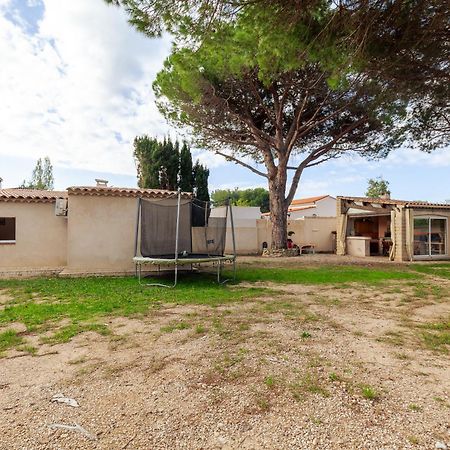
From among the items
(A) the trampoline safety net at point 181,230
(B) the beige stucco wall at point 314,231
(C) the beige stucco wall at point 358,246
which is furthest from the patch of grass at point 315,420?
(B) the beige stucco wall at point 314,231

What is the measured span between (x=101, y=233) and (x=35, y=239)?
2.62 meters

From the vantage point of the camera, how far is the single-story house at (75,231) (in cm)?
953

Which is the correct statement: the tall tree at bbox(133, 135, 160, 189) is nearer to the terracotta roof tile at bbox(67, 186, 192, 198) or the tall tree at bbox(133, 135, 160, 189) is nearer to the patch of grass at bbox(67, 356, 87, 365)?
the terracotta roof tile at bbox(67, 186, 192, 198)

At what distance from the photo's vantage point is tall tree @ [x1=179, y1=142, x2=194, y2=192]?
24.4 m

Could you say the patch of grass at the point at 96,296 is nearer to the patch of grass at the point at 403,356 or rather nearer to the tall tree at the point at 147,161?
the patch of grass at the point at 403,356

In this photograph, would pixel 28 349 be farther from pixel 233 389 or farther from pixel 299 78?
pixel 299 78

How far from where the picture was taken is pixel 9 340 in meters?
3.99

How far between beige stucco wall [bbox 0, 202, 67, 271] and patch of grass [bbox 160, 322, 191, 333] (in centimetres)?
755

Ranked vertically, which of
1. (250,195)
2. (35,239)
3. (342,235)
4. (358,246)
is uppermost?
(250,195)

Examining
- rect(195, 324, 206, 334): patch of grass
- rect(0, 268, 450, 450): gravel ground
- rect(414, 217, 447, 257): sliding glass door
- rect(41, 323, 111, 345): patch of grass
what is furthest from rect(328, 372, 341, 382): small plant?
rect(414, 217, 447, 257): sliding glass door

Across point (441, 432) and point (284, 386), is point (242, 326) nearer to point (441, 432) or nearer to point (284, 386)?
point (284, 386)

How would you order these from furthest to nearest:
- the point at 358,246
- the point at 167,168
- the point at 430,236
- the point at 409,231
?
the point at 167,168
the point at 358,246
the point at 430,236
the point at 409,231

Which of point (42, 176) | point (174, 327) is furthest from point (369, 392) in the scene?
point (42, 176)

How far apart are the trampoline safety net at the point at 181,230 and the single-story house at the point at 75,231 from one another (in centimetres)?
106
